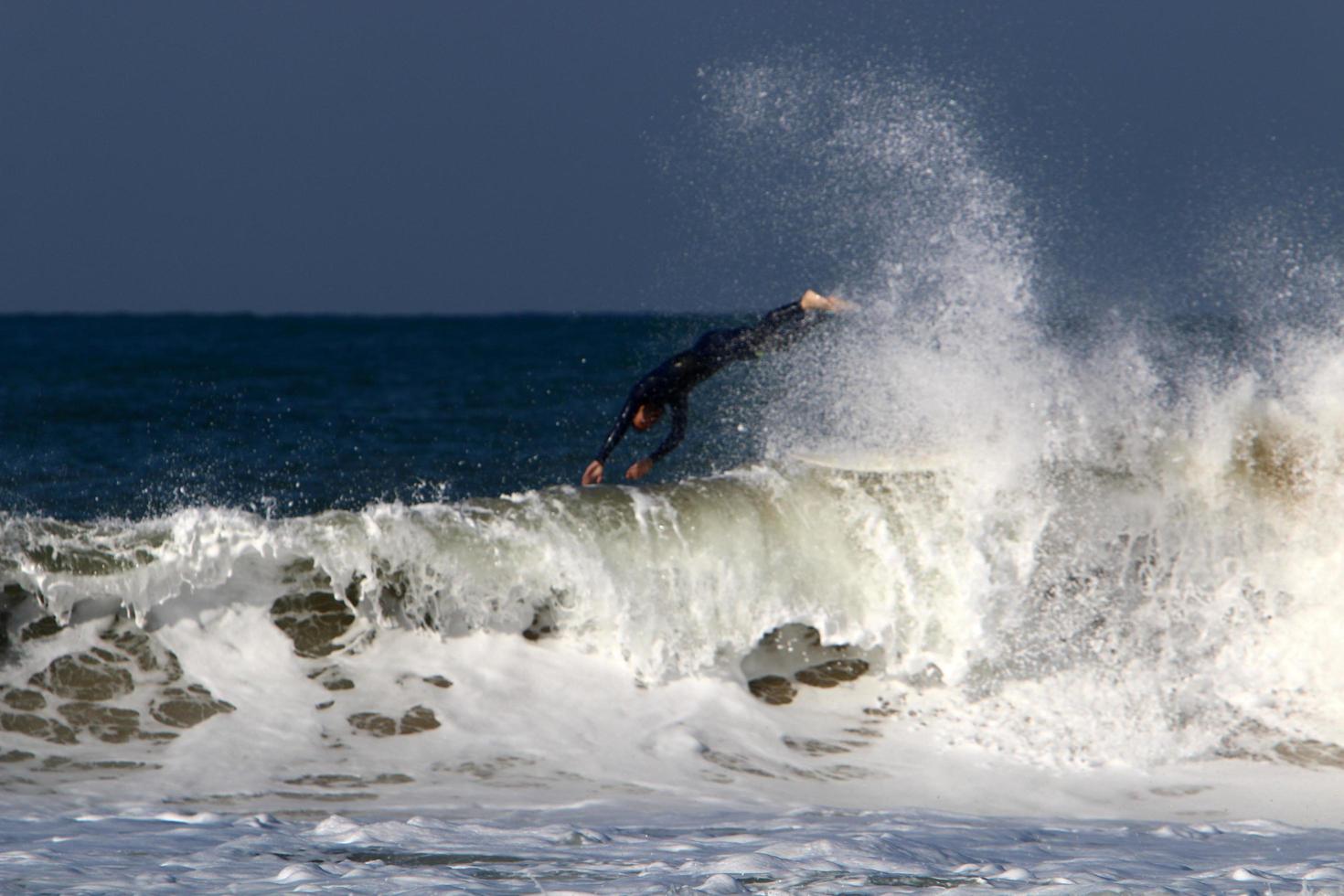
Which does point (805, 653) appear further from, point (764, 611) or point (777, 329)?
point (777, 329)

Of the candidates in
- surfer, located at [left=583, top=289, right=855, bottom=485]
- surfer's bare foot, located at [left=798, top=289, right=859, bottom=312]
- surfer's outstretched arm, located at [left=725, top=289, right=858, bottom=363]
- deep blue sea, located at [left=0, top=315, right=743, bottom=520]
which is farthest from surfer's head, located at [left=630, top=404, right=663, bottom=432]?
deep blue sea, located at [left=0, top=315, right=743, bottom=520]

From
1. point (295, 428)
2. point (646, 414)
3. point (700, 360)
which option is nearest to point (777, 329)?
point (700, 360)

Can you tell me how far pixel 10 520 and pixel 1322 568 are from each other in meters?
7.04

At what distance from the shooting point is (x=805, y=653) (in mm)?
7586

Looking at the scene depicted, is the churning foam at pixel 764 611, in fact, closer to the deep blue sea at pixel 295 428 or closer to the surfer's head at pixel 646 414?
the surfer's head at pixel 646 414

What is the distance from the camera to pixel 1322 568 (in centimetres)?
777

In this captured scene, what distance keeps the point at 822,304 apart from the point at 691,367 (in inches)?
46.9

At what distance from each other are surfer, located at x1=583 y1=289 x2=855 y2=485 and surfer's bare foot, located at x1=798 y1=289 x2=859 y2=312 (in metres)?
0.18

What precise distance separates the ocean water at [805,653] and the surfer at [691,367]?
1.77 feet

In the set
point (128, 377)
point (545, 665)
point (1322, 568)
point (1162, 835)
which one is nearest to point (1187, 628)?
point (1322, 568)

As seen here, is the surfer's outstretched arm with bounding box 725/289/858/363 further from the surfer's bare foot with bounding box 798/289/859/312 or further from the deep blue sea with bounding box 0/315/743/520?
the deep blue sea with bounding box 0/315/743/520

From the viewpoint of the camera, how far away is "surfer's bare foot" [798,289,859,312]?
8.91m

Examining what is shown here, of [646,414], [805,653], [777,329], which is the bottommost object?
[805,653]

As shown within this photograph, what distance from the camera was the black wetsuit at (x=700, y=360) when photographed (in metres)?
9.48
